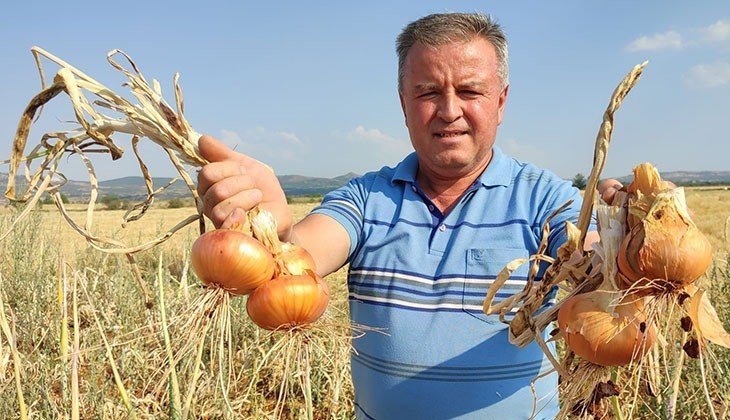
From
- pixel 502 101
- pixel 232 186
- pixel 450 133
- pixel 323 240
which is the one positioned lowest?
pixel 323 240

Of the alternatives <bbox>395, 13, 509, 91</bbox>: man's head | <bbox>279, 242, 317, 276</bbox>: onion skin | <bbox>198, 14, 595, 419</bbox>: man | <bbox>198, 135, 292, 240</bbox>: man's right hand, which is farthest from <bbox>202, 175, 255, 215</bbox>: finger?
<bbox>395, 13, 509, 91</bbox>: man's head

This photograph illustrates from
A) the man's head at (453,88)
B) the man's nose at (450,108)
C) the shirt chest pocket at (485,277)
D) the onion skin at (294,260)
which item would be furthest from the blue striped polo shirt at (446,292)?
the onion skin at (294,260)

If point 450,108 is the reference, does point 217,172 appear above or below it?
below

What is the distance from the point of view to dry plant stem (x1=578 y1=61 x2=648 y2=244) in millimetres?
1035

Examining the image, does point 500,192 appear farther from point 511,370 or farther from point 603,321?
point 603,321

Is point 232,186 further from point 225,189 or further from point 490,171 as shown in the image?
point 490,171

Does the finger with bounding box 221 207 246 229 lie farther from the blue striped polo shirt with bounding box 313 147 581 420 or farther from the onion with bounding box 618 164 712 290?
the onion with bounding box 618 164 712 290

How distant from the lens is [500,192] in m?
1.84

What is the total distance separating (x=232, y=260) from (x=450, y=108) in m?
0.93

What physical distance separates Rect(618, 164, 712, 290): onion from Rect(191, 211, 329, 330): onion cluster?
2.21ft

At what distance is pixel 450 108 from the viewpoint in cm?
178

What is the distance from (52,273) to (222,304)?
11.9ft

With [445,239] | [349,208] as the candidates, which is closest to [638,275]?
[445,239]

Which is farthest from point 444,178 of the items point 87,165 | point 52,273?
point 52,273
